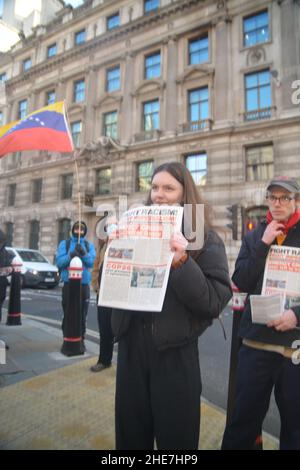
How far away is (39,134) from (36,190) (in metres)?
20.0

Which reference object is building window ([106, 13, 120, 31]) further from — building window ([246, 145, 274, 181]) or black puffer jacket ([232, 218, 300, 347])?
black puffer jacket ([232, 218, 300, 347])

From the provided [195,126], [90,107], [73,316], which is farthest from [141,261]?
[90,107]

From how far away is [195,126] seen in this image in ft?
56.3

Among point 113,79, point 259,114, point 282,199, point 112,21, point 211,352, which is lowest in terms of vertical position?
point 211,352

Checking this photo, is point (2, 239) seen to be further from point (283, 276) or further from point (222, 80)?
point (222, 80)

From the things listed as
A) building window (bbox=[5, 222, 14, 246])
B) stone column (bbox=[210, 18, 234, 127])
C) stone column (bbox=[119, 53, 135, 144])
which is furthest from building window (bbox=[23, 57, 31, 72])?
stone column (bbox=[210, 18, 234, 127])

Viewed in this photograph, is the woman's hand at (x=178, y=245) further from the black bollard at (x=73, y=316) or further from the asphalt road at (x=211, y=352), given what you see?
the black bollard at (x=73, y=316)

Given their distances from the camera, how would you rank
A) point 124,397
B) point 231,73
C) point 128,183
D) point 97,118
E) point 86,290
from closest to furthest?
1. point 124,397
2. point 86,290
3. point 231,73
4. point 128,183
5. point 97,118

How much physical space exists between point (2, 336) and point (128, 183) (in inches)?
588

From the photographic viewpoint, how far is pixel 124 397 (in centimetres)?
152

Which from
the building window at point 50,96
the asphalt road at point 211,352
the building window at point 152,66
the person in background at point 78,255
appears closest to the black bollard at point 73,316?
the person in background at point 78,255

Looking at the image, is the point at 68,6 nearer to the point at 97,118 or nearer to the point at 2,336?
the point at 97,118

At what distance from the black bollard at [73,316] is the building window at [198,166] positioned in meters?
13.0

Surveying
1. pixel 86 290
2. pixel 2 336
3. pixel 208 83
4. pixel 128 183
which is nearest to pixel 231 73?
pixel 208 83
